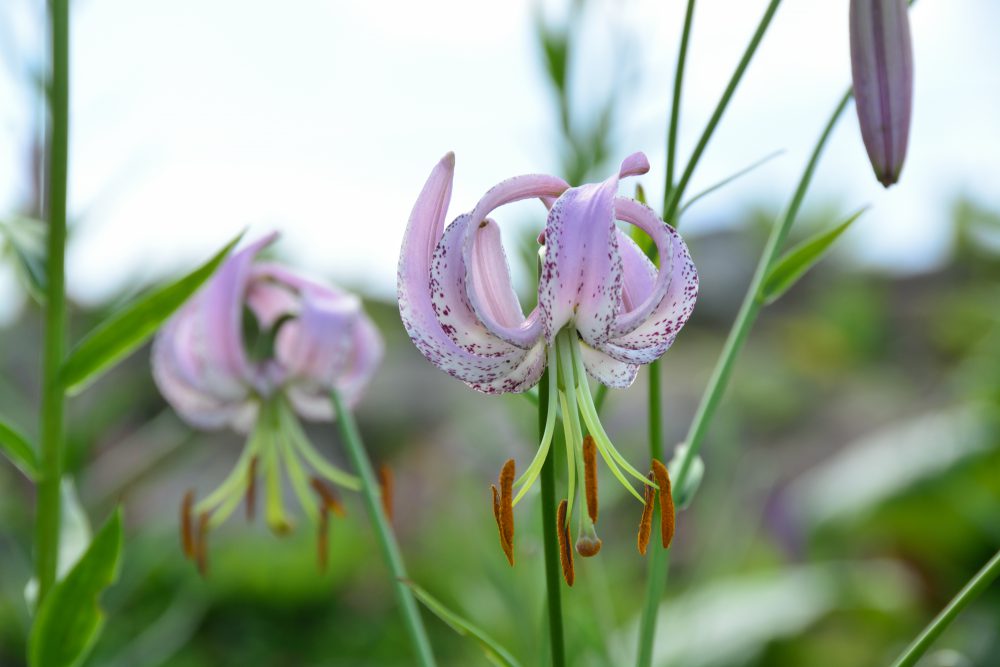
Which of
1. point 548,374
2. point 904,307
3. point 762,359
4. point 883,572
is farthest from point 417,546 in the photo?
point 904,307

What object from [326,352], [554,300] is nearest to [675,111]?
[554,300]

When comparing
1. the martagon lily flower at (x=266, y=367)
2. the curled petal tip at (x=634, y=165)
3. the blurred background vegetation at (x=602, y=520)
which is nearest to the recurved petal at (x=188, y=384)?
the martagon lily flower at (x=266, y=367)

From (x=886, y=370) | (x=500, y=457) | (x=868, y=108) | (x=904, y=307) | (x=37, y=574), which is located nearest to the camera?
(x=868, y=108)

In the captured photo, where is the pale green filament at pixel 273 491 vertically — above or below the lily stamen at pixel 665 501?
below

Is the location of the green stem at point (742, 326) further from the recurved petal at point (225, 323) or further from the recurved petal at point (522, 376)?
the recurved petal at point (225, 323)

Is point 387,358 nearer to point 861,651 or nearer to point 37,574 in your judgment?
point 861,651

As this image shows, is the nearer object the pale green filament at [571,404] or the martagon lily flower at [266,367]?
the pale green filament at [571,404]

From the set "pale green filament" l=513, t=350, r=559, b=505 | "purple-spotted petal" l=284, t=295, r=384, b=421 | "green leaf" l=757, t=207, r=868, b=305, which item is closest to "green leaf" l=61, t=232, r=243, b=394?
"purple-spotted petal" l=284, t=295, r=384, b=421

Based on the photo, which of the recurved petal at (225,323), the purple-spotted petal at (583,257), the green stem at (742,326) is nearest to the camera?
the purple-spotted petal at (583,257)

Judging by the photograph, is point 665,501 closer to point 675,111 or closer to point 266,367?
point 675,111
